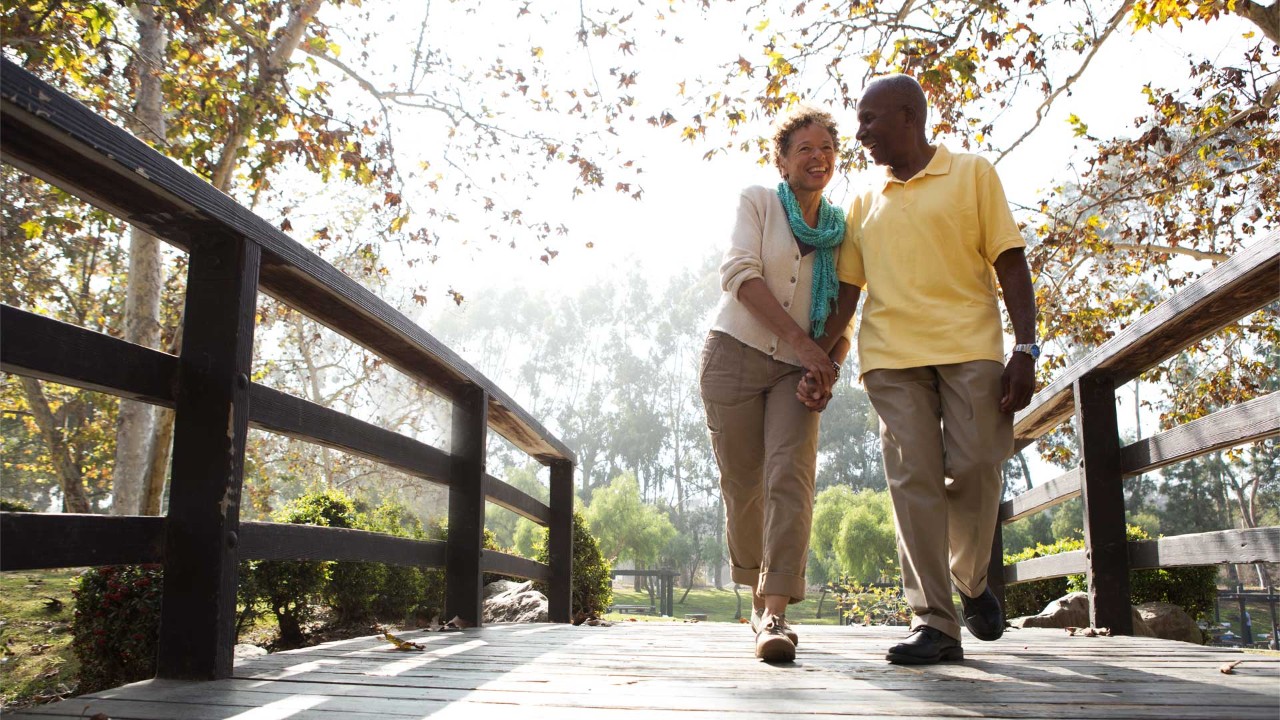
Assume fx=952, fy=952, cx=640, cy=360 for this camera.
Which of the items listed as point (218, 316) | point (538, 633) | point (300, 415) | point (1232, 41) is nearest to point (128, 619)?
point (538, 633)

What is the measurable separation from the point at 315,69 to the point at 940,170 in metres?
6.84

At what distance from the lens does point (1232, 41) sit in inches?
395

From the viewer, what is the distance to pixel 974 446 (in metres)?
2.71

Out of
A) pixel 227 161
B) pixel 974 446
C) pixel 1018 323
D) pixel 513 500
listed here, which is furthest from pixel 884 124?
pixel 227 161

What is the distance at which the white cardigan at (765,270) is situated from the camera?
9.90 ft

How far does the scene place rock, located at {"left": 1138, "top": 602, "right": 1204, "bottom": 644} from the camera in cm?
666

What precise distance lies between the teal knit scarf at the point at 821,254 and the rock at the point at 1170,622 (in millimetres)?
5037

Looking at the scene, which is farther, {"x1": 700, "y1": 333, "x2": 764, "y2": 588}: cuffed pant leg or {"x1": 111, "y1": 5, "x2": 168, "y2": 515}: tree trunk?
{"x1": 111, "y1": 5, "x2": 168, "y2": 515}: tree trunk

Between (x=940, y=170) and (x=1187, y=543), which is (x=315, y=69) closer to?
(x=940, y=170)

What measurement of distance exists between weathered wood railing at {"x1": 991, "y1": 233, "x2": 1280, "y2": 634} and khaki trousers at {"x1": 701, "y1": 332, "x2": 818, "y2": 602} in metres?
1.15

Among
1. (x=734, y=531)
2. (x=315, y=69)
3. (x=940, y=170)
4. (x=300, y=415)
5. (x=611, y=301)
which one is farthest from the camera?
(x=611, y=301)

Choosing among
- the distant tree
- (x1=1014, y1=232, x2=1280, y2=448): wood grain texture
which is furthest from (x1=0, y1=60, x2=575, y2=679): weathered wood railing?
the distant tree

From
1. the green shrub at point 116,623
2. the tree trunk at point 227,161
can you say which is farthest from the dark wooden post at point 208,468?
the tree trunk at point 227,161

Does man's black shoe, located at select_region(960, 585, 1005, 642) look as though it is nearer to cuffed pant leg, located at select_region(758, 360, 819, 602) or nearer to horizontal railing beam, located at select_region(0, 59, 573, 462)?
cuffed pant leg, located at select_region(758, 360, 819, 602)
